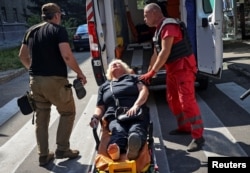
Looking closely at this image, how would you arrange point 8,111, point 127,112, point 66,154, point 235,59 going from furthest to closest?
point 235,59 < point 8,111 < point 66,154 < point 127,112

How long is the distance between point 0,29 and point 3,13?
3.55m

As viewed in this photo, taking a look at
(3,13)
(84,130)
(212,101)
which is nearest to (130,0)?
(212,101)

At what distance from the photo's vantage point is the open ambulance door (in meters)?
6.48

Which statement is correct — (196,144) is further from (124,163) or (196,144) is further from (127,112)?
(124,163)

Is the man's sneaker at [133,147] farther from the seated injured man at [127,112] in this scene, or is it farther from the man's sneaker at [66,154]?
the man's sneaker at [66,154]

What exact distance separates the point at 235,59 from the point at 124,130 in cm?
866

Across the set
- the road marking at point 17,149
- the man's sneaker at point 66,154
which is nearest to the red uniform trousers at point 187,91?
the man's sneaker at point 66,154

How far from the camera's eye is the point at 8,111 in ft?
27.0

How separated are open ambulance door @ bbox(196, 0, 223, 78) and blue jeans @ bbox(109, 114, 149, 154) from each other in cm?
258

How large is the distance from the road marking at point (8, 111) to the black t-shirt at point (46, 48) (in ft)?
9.37

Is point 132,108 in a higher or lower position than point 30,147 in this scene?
higher

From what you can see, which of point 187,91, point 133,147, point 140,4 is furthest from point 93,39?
point 140,4

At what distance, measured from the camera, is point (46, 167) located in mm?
4961

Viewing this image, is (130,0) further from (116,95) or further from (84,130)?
(116,95)
